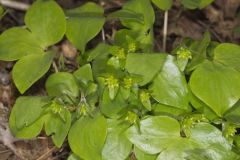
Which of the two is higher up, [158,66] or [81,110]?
[158,66]

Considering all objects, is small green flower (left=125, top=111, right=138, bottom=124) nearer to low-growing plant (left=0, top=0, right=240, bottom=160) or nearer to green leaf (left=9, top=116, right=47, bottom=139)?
low-growing plant (left=0, top=0, right=240, bottom=160)

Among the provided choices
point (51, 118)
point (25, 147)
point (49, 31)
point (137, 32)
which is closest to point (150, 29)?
point (137, 32)

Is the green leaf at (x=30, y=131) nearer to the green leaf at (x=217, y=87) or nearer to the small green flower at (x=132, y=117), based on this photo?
the small green flower at (x=132, y=117)

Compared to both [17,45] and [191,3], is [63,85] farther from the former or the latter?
[191,3]

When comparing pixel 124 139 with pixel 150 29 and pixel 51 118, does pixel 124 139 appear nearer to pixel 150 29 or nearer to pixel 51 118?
pixel 51 118

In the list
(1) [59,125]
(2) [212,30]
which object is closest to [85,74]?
(1) [59,125]

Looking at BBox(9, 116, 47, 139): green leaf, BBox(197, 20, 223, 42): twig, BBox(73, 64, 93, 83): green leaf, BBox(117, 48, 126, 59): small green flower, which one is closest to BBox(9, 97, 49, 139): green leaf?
BBox(9, 116, 47, 139): green leaf

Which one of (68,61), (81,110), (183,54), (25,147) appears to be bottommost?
(25,147)
